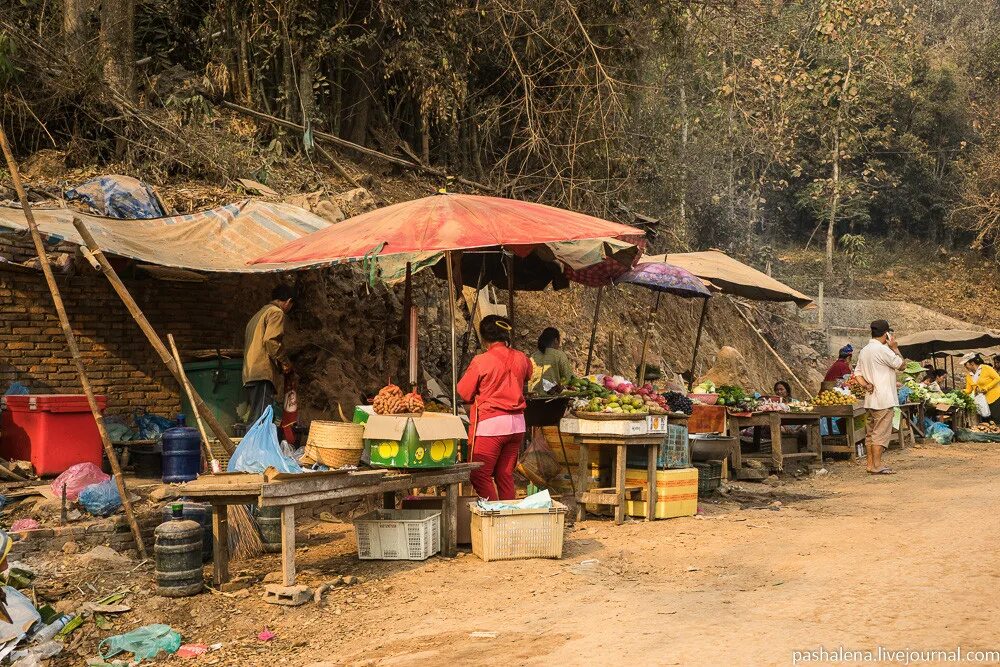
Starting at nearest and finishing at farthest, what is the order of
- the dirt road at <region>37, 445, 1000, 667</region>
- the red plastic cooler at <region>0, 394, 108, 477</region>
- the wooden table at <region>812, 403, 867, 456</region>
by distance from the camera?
the dirt road at <region>37, 445, 1000, 667</region> < the red plastic cooler at <region>0, 394, 108, 477</region> < the wooden table at <region>812, 403, 867, 456</region>

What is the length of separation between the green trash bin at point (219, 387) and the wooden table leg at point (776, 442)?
263 inches

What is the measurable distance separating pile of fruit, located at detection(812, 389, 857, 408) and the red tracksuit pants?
7.31 metres

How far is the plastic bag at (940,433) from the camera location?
723 inches

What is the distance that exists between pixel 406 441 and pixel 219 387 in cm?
353

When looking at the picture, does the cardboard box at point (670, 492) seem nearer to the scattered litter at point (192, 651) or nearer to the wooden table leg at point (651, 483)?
the wooden table leg at point (651, 483)

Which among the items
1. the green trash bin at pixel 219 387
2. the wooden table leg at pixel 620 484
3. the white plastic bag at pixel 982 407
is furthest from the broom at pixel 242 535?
the white plastic bag at pixel 982 407

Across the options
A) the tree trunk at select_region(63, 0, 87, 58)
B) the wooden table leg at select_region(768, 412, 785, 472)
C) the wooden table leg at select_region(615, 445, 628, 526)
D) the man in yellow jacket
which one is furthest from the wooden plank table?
the tree trunk at select_region(63, 0, 87, 58)

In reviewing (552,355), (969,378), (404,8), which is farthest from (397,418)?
(969,378)

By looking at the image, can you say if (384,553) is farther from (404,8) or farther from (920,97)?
(920,97)

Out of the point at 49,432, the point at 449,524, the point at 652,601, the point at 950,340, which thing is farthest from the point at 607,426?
the point at 950,340

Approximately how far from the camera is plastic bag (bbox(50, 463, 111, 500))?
8062mm

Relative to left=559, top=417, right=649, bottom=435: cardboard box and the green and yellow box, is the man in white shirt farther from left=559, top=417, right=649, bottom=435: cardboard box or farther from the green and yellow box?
the green and yellow box

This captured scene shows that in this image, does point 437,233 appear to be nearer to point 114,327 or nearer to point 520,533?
point 520,533

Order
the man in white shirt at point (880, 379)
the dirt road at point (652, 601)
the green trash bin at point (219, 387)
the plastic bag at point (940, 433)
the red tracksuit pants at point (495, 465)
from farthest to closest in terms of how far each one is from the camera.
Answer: the plastic bag at point (940, 433), the man in white shirt at point (880, 379), the green trash bin at point (219, 387), the red tracksuit pants at point (495, 465), the dirt road at point (652, 601)
